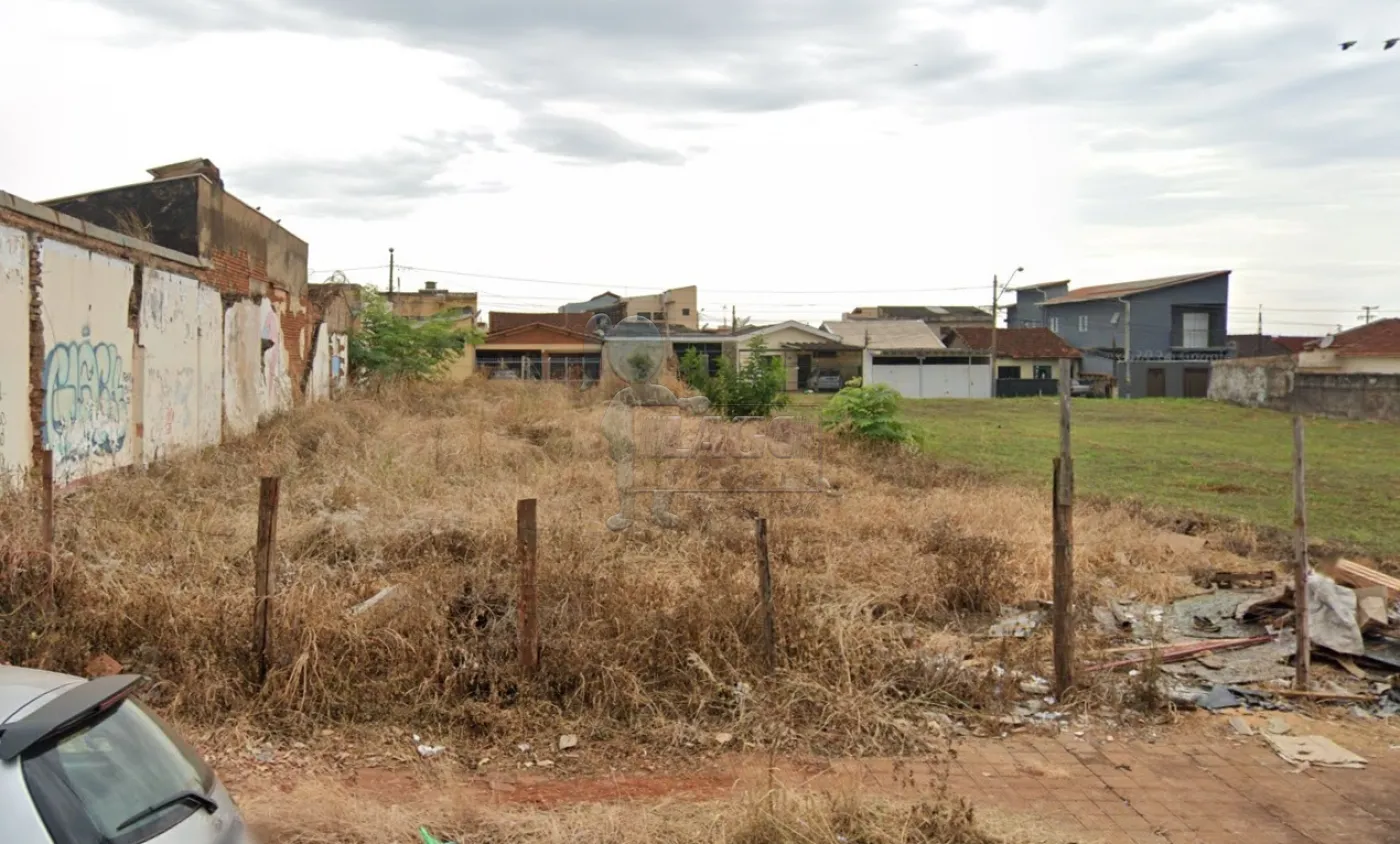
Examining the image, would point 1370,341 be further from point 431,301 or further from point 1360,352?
point 431,301

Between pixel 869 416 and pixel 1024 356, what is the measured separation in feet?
126

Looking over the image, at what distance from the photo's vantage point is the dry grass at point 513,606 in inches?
205

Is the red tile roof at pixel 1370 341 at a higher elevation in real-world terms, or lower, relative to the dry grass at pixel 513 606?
higher

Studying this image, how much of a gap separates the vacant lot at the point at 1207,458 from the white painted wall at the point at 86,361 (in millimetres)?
12104

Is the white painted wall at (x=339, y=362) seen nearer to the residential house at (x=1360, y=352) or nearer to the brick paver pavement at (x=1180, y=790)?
the brick paver pavement at (x=1180, y=790)

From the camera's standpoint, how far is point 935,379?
51.4 meters

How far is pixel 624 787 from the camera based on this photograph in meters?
4.62

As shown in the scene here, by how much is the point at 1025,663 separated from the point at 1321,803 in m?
1.75

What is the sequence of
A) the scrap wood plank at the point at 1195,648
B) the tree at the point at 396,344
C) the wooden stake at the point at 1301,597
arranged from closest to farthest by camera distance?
the wooden stake at the point at 1301,597 < the scrap wood plank at the point at 1195,648 < the tree at the point at 396,344

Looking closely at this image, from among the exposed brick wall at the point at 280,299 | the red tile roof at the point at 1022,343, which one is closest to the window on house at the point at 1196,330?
the red tile roof at the point at 1022,343

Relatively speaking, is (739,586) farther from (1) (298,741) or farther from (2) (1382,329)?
(2) (1382,329)

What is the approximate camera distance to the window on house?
193 ft

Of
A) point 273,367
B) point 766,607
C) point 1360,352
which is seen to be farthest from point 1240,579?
point 1360,352

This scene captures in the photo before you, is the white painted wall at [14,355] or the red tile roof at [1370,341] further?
the red tile roof at [1370,341]
